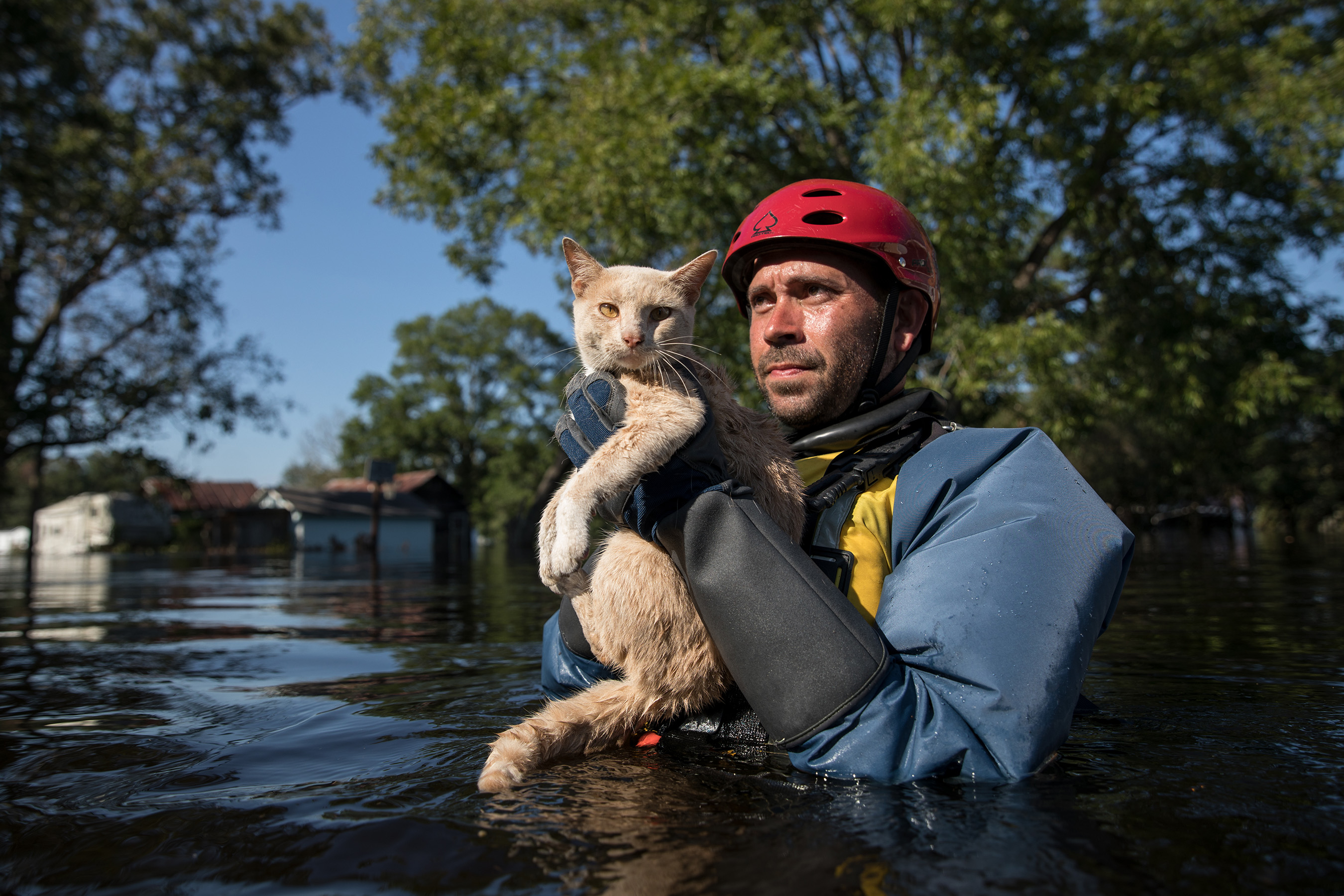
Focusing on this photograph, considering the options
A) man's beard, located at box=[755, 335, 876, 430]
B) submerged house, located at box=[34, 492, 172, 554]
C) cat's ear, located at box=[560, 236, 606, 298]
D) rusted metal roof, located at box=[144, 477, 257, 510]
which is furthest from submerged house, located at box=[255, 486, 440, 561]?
man's beard, located at box=[755, 335, 876, 430]

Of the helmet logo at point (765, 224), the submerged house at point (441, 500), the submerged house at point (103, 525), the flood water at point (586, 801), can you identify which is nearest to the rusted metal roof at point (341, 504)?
the submerged house at point (441, 500)

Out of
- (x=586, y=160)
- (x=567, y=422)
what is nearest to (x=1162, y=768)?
(x=567, y=422)

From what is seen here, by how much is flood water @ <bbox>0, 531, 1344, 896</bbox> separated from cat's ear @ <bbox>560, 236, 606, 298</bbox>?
179cm

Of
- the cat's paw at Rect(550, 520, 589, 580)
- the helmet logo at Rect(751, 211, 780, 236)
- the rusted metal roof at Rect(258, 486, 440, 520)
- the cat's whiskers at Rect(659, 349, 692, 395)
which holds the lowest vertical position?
the cat's paw at Rect(550, 520, 589, 580)

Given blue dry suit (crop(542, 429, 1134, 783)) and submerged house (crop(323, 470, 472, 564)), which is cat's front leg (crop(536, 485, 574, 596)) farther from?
submerged house (crop(323, 470, 472, 564))

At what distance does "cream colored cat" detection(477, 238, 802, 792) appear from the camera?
7.94 feet

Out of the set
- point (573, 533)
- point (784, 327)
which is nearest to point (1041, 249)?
point (784, 327)

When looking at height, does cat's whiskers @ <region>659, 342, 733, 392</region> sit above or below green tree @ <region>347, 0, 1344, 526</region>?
below

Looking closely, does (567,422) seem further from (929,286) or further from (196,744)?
(196,744)

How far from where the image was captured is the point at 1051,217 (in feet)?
60.5

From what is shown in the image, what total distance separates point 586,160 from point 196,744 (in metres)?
11.7

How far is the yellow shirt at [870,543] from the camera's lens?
252 cm

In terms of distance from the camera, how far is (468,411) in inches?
2146

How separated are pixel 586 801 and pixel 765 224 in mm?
2176
